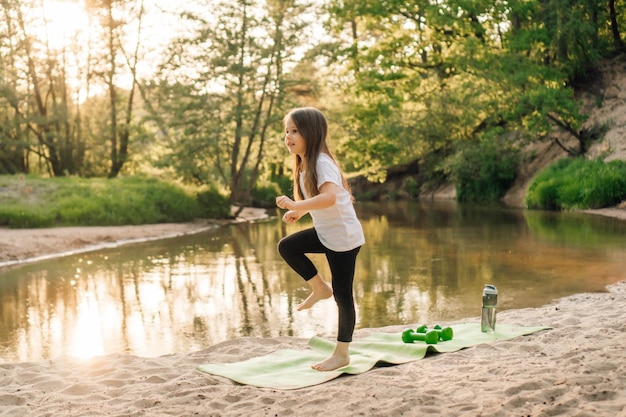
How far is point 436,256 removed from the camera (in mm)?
13523

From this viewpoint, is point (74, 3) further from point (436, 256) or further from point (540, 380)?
point (540, 380)

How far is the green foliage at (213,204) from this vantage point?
24.0m

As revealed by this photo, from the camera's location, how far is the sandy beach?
4.05 m

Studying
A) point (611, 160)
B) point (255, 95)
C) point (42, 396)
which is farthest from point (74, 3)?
point (42, 396)

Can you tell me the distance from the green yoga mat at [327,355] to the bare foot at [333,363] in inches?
1.7

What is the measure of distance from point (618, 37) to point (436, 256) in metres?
21.0

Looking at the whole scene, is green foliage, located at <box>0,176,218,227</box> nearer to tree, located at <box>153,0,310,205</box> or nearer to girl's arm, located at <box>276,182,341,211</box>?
tree, located at <box>153,0,310,205</box>

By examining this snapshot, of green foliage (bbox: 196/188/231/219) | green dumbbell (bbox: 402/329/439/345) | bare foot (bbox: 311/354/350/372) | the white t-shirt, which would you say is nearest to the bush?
green foliage (bbox: 196/188/231/219)

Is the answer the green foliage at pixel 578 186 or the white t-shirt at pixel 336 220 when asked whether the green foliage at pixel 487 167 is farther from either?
the white t-shirt at pixel 336 220

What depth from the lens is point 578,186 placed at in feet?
77.2

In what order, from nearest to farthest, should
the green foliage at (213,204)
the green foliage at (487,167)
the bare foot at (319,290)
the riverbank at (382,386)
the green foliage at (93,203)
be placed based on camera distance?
the riverbank at (382,386)
the bare foot at (319,290)
the green foliage at (93,203)
the green foliage at (213,204)
the green foliage at (487,167)

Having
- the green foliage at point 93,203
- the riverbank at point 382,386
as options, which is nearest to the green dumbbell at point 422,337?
the riverbank at point 382,386

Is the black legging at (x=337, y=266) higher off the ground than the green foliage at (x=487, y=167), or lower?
lower

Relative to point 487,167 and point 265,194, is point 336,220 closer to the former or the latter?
point 487,167
